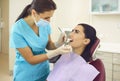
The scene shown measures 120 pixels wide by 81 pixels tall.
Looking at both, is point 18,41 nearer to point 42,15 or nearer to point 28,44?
point 28,44

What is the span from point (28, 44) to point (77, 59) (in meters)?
0.38

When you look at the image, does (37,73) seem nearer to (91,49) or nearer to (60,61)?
(60,61)

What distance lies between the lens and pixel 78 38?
1.64 metres

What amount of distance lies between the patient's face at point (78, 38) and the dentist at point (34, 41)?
9 cm

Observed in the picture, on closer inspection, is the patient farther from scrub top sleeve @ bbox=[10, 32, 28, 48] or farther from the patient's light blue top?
scrub top sleeve @ bbox=[10, 32, 28, 48]

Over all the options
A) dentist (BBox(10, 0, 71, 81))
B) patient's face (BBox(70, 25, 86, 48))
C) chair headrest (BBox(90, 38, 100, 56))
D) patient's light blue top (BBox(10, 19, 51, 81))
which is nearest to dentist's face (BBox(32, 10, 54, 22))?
dentist (BBox(10, 0, 71, 81))

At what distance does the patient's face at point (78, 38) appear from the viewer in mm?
1636

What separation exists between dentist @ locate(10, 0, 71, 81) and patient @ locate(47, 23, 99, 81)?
0.31ft

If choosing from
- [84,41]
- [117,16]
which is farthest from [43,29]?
[117,16]

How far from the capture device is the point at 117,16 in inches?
137

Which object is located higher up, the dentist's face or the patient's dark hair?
the dentist's face

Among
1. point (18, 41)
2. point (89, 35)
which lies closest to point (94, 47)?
point (89, 35)

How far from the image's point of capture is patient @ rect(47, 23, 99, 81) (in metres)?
1.50

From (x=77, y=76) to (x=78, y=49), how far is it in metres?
0.27
